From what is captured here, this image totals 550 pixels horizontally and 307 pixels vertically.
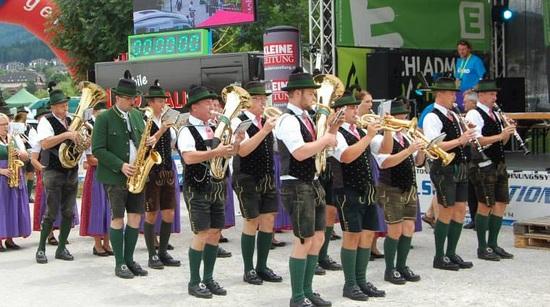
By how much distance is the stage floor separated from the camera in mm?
11816

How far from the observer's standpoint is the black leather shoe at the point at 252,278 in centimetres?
788

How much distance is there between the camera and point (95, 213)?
9.91 meters

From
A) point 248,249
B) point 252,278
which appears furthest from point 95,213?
point 252,278

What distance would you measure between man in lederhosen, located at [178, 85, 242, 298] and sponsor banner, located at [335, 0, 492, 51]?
584 cm

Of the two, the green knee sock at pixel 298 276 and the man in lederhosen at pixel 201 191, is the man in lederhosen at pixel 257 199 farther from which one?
the green knee sock at pixel 298 276

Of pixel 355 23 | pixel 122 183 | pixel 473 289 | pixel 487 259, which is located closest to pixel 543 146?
pixel 355 23

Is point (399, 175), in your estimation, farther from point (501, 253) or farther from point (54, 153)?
point (54, 153)

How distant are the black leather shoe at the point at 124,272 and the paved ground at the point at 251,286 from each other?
2.5 inches

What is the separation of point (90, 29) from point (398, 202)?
24614 millimetres

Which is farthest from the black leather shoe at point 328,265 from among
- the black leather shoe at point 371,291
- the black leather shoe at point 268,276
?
the black leather shoe at point 371,291

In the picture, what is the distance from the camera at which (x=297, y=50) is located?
42.4 ft

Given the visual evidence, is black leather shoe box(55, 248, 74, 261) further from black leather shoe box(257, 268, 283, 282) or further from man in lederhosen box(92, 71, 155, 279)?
black leather shoe box(257, 268, 283, 282)

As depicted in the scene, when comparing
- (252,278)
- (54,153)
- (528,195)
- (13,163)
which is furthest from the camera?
(528,195)

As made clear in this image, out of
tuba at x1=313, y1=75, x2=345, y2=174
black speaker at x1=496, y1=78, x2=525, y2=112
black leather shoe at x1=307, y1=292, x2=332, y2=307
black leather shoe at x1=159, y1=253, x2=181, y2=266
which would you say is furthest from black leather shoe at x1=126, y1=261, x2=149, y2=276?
black speaker at x1=496, y1=78, x2=525, y2=112
